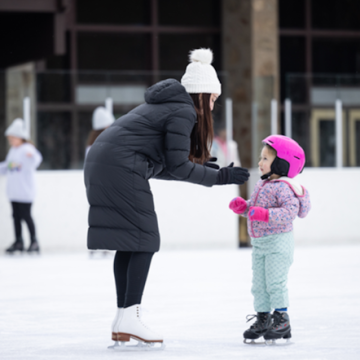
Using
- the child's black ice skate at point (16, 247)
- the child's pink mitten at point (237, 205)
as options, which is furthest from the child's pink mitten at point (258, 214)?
the child's black ice skate at point (16, 247)

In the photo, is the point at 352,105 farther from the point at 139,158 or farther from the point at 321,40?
the point at 139,158

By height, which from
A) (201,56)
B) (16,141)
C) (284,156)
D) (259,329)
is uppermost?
(201,56)

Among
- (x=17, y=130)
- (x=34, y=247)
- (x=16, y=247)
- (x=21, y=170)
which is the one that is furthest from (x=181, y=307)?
(x=17, y=130)

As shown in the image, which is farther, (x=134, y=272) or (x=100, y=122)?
(x=100, y=122)

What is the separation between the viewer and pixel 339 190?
11.8m

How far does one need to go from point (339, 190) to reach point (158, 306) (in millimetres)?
6235

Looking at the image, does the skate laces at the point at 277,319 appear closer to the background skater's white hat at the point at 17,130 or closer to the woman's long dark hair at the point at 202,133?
the woman's long dark hair at the point at 202,133

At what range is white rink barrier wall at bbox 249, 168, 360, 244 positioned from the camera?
11664mm

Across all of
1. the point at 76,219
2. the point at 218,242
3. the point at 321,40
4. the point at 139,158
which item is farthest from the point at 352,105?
the point at 139,158

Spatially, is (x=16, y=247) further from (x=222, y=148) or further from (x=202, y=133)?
(x=202, y=133)

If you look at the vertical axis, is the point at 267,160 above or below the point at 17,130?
below

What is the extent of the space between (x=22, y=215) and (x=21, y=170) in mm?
566

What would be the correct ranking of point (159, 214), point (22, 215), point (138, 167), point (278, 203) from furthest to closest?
point (159, 214) < point (22, 215) < point (278, 203) < point (138, 167)

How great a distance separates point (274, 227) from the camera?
4.63 metres
